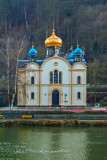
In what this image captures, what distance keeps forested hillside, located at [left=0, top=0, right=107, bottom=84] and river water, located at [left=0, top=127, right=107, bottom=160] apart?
38387mm

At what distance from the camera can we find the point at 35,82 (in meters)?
38.6

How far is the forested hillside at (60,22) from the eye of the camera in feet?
235

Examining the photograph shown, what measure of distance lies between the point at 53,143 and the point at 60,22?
65827mm

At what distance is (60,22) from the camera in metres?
83.9

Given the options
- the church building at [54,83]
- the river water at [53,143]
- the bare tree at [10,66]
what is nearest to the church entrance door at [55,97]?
the church building at [54,83]

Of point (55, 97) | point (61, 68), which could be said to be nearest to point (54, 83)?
point (55, 97)

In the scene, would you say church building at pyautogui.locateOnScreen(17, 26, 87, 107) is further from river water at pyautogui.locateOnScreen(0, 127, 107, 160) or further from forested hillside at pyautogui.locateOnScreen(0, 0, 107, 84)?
forested hillside at pyautogui.locateOnScreen(0, 0, 107, 84)

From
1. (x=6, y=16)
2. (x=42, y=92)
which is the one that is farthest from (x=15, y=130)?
(x=6, y=16)

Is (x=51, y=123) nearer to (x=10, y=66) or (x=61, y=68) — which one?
(x=61, y=68)

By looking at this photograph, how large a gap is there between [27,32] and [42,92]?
46278 millimetres

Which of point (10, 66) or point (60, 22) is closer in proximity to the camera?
point (10, 66)

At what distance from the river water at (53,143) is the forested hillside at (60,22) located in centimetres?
3839

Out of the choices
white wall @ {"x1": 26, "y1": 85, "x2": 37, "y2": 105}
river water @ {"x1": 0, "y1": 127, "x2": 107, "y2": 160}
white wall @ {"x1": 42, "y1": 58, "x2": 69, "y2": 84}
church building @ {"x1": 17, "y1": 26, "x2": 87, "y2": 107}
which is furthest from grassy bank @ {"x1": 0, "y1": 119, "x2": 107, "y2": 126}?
white wall @ {"x1": 42, "y1": 58, "x2": 69, "y2": 84}

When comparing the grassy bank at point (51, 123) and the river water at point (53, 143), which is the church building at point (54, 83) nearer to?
the grassy bank at point (51, 123)
